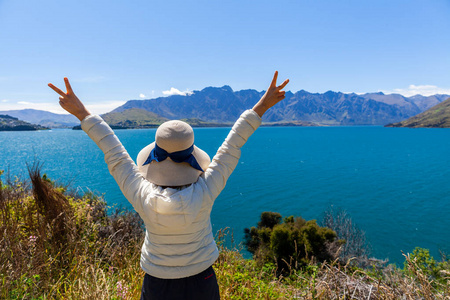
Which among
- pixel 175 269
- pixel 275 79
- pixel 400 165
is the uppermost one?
pixel 275 79

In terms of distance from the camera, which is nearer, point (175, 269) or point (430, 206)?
point (175, 269)

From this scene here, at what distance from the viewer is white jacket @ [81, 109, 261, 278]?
5.05 feet

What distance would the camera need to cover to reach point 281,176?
40.2 m

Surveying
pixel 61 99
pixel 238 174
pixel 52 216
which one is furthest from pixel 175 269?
pixel 238 174

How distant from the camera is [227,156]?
1.71m

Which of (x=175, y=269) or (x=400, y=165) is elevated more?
(x=175, y=269)

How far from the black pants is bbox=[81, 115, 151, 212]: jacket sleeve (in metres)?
0.55

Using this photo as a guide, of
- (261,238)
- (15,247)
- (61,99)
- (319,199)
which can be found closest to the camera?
(61,99)

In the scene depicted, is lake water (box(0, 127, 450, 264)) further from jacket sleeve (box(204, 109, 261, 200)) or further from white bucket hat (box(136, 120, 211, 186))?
jacket sleeve (box(204, 109, 261, 200))

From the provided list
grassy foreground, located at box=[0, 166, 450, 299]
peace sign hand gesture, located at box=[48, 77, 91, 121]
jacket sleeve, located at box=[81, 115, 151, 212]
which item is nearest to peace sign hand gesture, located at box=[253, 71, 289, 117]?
jacket sleeve, located at box=[81, 115, 151, 212]

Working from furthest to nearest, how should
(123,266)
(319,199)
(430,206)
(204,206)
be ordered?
(319,199) → (430,206) → (123,266) → (204,206)

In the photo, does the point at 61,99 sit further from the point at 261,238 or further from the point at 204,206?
the point at 261,238

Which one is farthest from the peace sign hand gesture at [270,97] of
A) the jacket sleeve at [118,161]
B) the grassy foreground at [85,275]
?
the grassy foreground at [85,275]

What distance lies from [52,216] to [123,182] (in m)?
3.12
